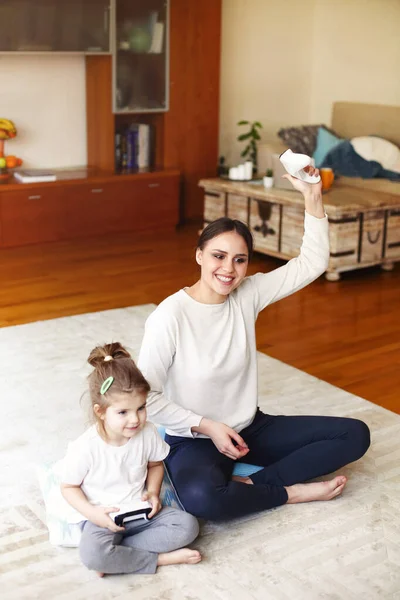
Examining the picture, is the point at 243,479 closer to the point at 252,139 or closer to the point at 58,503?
the point at 58,503

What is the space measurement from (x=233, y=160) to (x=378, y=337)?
292cm

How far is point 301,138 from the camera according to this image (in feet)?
19.5

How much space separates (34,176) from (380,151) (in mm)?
2261

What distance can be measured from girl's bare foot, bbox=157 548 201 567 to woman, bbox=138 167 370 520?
12cm

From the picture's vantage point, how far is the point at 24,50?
5.14m

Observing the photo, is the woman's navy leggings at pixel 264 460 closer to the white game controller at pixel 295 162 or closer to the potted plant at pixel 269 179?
the white game controller at pixel 295 162

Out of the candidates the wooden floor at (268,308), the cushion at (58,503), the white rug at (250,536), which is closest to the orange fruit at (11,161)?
the wooden floor at (268,308)

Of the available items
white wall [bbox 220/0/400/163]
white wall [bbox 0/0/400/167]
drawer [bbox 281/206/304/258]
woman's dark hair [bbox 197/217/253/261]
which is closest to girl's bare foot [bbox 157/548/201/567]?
woman's dark hair [bbox 197/217/253/261]

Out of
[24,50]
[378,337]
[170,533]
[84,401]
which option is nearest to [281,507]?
[170,533]

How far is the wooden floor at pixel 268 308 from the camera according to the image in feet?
11.8

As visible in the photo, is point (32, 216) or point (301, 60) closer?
point (32, 216)

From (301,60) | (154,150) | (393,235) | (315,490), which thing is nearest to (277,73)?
(301,60)

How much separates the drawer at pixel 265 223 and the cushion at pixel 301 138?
928mm

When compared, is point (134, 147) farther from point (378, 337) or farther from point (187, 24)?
point (378, 337)
